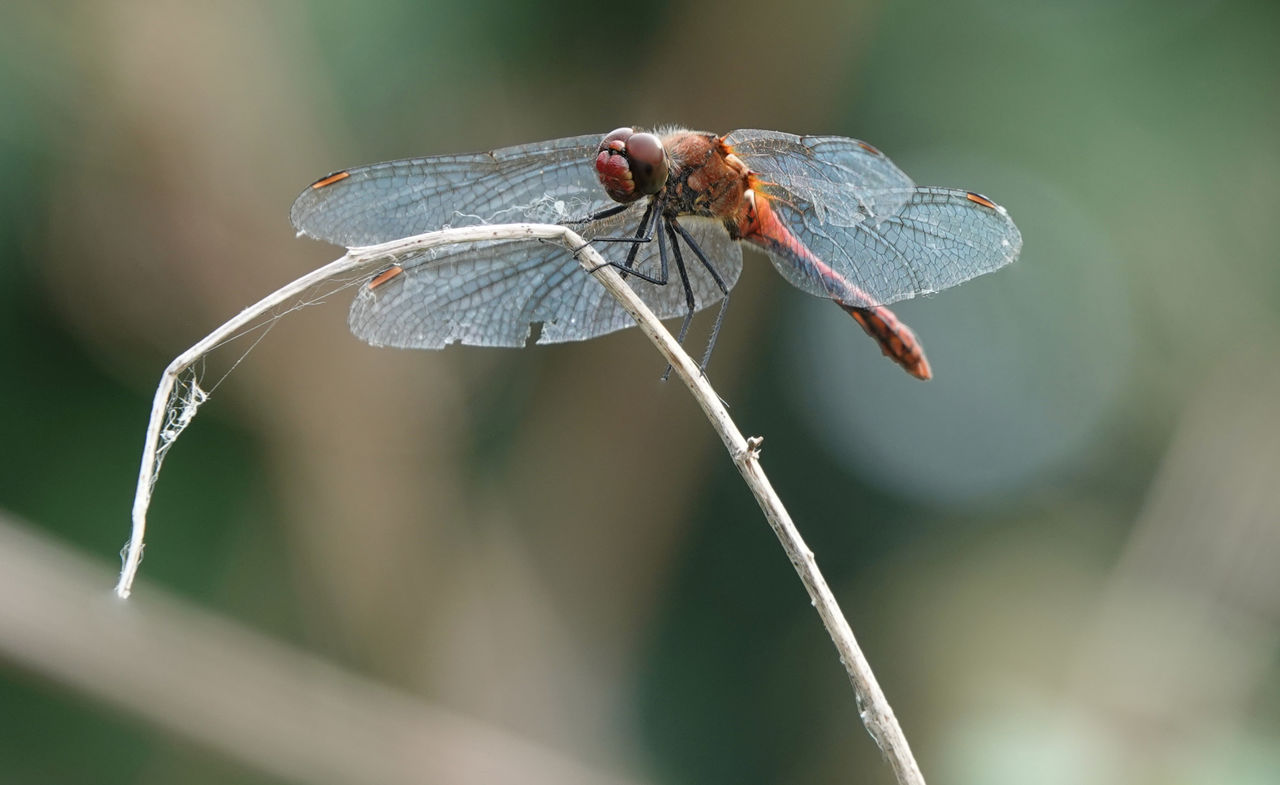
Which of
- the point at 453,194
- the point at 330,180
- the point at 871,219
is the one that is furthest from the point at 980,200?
the point at 330,180

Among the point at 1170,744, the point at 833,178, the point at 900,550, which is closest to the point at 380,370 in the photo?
the point at 833,178

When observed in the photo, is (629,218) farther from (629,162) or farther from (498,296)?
(498,296)

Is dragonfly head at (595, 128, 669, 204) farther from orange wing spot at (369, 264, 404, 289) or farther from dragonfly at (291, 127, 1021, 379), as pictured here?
orange wing spot at (369, 264, 404, 289)

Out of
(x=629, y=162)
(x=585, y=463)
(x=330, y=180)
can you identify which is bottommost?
(x=585, y=463)

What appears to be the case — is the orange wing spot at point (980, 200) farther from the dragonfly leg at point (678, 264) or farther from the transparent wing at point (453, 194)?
the transparent wing at point (453, 194)

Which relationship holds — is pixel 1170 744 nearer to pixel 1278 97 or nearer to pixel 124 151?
pixel 1278 97

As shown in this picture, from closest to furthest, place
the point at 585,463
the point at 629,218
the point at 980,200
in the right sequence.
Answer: the point at 980,200
the point at 629,218
the point at 585,463

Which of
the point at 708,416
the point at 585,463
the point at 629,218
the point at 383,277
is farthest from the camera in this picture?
the point at 585,463
